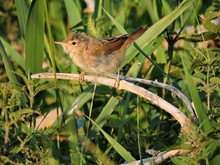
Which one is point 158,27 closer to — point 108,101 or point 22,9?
point 108,101

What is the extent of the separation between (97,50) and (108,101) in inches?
22.5

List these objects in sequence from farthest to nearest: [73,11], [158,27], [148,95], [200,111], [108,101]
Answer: [73,11]
[108,101]
[158,27]
[148,95]
[200,111]

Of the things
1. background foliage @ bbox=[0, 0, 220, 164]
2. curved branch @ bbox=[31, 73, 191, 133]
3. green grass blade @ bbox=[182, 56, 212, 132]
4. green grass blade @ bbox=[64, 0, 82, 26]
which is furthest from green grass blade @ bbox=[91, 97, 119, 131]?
green grass blade @ bbox=[182, 56, 212, 132]

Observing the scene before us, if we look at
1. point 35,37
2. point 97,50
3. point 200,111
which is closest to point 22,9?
point 35,37

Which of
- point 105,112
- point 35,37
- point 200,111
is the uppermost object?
point 35,37

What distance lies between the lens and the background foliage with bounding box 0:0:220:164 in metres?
3.20

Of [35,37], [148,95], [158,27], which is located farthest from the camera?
[35,37]

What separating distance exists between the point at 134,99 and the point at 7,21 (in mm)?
2712

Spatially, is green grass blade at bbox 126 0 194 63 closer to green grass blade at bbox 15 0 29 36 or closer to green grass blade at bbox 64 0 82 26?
green grass blade at bbox 64 0 82 26

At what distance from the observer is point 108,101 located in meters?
4.41

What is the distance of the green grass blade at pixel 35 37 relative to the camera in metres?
4.04

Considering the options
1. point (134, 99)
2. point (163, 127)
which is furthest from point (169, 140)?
point (134, 99)

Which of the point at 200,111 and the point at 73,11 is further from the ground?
the point at 73,11

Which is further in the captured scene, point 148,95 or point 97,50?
point 97,50
